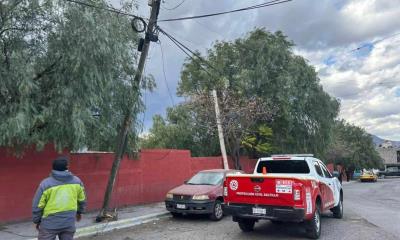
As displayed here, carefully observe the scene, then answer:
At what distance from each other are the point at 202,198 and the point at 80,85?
5.15 m

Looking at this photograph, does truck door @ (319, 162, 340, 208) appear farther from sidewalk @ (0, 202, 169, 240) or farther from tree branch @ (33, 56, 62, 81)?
tree branch @ (33, 56, 62, 81)

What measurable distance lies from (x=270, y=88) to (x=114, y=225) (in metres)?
16.9

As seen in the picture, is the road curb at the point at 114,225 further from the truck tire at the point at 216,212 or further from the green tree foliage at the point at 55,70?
the green tree foliage at the point at 55,70

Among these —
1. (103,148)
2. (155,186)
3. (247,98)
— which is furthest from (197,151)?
→ (103,148)

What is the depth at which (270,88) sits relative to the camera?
26438mm

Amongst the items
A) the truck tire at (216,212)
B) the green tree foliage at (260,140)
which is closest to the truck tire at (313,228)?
the truck tire at (216,212)

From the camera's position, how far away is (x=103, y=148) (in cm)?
1401

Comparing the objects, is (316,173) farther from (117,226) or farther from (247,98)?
(247,98)

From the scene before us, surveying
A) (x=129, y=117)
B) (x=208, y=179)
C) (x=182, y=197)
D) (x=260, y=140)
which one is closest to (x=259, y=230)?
(x=182, y=197)

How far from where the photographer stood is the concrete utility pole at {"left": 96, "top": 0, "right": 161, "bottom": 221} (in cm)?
1228

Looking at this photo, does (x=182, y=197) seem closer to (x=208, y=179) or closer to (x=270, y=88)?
(x=208, y=179)

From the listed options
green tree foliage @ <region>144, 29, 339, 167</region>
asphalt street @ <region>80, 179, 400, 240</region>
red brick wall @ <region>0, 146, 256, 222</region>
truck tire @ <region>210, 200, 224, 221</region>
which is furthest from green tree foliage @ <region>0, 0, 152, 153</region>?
green tree foliage @ <region>144, 29, 339, 167</region>

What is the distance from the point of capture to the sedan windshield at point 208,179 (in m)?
14.2

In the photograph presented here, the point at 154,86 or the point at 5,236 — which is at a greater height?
the point at 154,86
